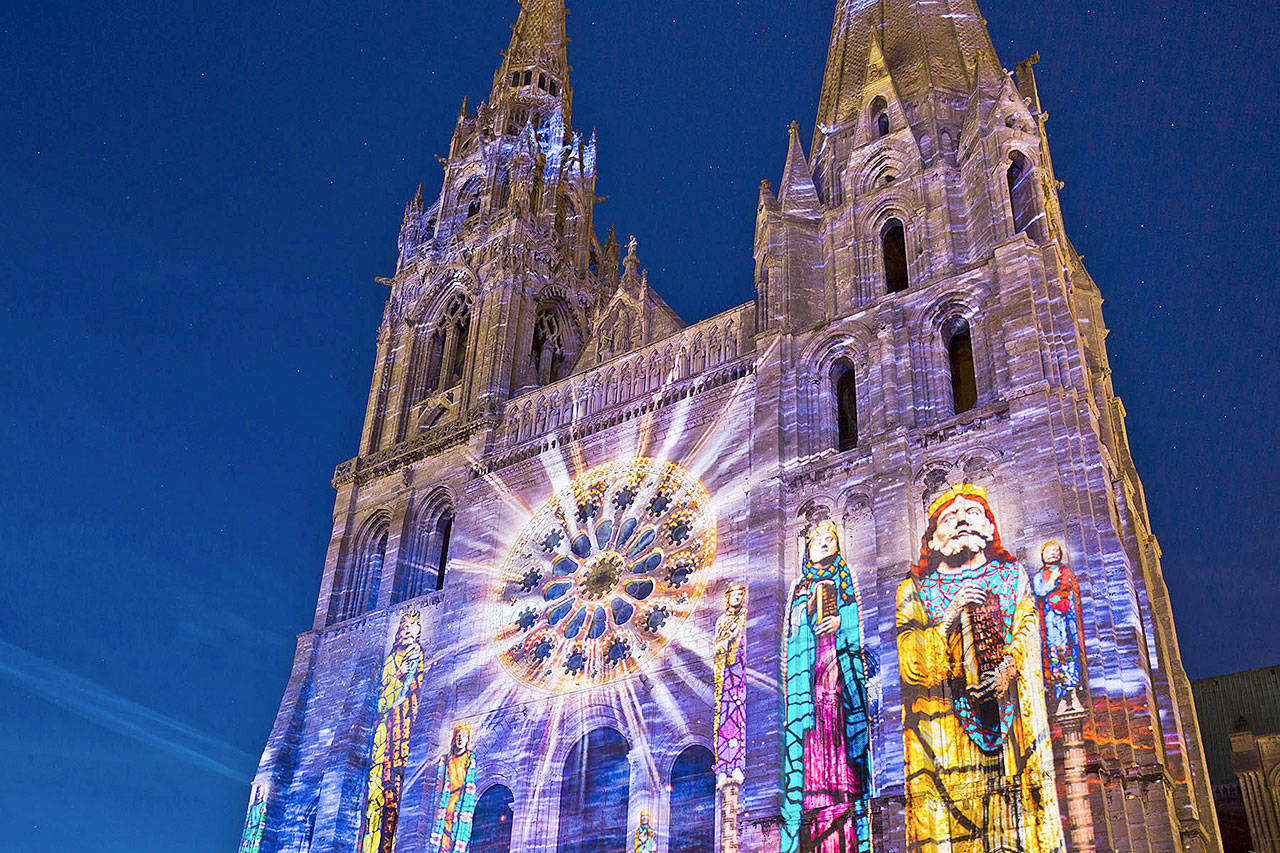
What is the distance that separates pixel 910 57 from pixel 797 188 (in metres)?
5.60

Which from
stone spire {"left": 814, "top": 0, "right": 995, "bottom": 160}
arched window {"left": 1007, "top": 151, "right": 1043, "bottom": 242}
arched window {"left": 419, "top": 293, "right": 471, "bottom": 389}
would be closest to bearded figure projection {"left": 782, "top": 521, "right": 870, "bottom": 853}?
arched window {"left": 1007, "top": 151, "right": 1043, "bottom": 242}

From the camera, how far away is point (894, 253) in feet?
98.1

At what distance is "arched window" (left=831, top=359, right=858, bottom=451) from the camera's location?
88.3 ft

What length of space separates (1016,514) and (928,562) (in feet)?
5.82

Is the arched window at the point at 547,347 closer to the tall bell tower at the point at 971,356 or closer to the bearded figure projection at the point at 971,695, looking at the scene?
the tall bell tower at the point at 971,356

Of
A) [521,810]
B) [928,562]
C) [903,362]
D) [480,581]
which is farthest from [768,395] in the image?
[521,810]

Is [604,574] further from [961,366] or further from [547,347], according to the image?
[547,347]

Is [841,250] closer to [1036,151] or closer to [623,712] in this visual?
[1036,151]

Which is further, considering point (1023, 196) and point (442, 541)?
point (442, 541)

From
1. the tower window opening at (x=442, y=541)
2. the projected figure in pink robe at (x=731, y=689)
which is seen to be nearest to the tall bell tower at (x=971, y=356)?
the projected figure in pink robe at (x=731, y=689)

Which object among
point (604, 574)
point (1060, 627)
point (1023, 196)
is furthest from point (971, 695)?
point (1023, 196)

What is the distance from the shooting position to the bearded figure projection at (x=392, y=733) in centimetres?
2738

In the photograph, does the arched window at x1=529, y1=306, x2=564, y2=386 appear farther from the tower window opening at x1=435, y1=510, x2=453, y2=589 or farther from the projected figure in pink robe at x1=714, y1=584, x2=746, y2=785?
the projected figure in pink robe at x1=714, y1=584, x2=746, y2=785

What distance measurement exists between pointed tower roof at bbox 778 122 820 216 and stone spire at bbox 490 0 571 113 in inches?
618
